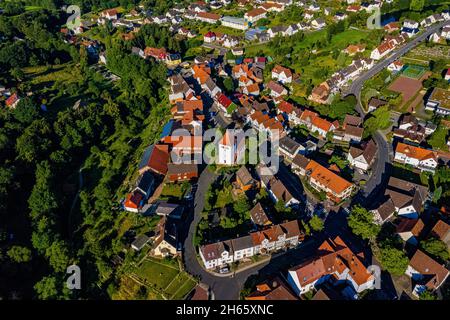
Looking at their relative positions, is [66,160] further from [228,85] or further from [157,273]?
[228,85]

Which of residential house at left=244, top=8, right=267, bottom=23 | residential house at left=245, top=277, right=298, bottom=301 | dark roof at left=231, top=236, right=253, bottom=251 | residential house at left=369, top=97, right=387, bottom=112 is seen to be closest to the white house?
residential house at left=369, top=97, right=387, bottom=112

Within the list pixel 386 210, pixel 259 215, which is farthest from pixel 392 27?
pixel 259 215

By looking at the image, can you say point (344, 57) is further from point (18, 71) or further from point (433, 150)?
point (18, 71)

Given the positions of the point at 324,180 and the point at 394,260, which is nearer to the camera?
the point at 394,260

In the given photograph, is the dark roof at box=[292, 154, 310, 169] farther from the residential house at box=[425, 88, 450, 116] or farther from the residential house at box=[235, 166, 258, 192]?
the residential house at box=[425, 88, 450, 116]

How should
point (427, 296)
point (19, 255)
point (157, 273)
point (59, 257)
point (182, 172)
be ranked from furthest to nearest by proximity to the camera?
1. point (182, 172)
2. point (19, 255)
3. point (59, 257)
4. point (157, 273)
5. point (427, 296)

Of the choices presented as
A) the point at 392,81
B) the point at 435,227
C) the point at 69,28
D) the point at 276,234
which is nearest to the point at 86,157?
the point at 276,234
